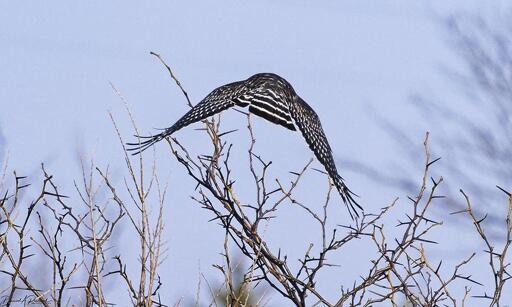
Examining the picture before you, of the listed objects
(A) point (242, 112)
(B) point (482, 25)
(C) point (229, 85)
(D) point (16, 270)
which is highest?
(B) point (482, 25)

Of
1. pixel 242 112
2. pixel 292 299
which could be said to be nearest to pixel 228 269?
pixel 292 299

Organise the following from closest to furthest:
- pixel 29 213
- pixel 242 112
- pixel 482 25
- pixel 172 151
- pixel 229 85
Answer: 1. pixel 29 213
2. pixel 172 151
3. pixel 242 112
4. pixel 229 85
5. pixel 482 25

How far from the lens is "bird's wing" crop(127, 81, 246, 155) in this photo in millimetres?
5547

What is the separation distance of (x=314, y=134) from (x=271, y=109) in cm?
90

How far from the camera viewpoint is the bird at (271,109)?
554 centimetres

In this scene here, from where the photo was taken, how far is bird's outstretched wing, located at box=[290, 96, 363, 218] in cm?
582

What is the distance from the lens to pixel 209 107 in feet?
18.5

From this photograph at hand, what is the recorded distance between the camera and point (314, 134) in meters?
6.41

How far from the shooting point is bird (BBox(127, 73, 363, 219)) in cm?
554

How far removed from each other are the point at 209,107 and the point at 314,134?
1033mm

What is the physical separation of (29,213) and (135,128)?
0.56m

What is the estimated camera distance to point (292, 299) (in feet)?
13.6

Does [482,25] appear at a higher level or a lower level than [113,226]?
higher

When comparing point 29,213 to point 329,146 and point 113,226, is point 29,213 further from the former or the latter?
point 329,146
